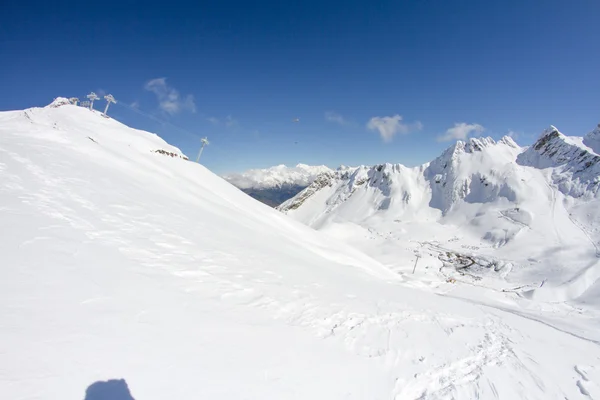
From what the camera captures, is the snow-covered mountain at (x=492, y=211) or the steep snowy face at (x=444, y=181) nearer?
the snow-covered mountain at (x=492, y=211)

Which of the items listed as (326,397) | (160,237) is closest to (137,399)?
(326,397)

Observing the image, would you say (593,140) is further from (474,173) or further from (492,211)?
(492,211)

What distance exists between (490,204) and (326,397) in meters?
119

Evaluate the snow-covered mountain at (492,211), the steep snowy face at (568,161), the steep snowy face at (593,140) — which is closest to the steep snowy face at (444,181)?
the snow-covered mountain at (492,211)

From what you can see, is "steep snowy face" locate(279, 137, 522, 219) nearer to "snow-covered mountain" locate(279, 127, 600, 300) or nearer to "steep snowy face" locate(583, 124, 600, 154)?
"snow-covered mountain" locate(279, 127, 600, 300)

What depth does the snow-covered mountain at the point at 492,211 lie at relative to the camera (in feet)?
191

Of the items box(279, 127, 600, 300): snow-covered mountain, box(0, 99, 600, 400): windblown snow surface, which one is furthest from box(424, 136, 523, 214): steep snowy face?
box(0, 99, 600, 400): windblown snow surface

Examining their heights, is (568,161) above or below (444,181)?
above

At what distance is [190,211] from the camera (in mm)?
18109

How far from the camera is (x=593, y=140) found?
347ft

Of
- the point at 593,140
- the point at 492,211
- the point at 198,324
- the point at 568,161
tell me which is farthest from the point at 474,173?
the point at 198,324

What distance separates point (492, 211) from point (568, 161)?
134ft

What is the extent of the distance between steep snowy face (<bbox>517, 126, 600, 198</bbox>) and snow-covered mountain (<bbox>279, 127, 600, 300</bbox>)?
0.31 meters

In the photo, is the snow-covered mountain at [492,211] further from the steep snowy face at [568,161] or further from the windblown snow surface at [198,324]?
the windblown snow surface at [198,324]
